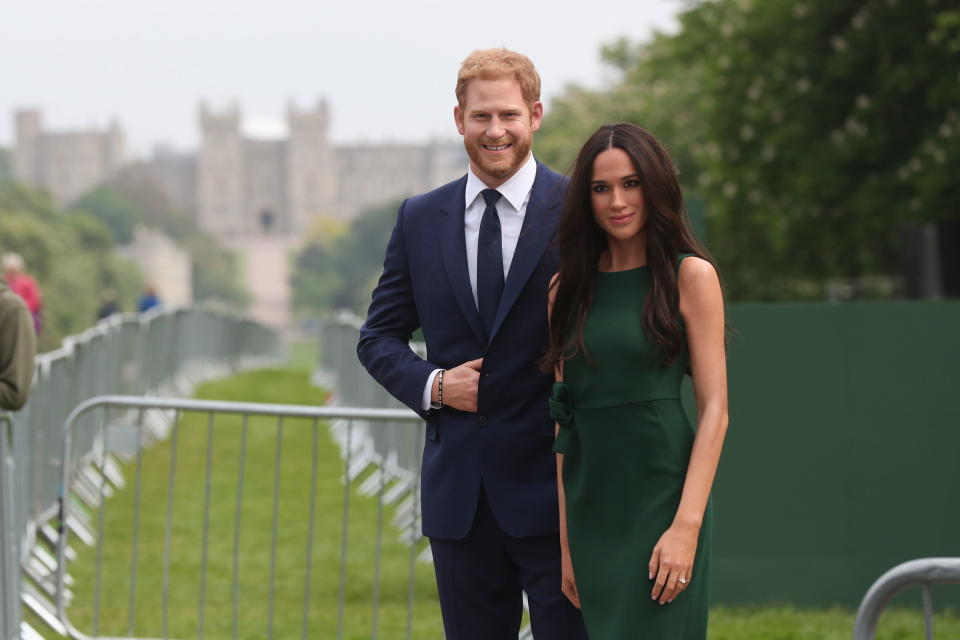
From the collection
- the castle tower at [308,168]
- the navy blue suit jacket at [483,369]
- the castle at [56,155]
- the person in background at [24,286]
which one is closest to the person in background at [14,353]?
the navy blue suit jacket at [483,369]

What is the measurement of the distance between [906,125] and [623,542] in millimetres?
18495

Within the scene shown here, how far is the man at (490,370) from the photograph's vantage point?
11.6 ft

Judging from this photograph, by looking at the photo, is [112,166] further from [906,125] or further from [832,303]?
[832,303]

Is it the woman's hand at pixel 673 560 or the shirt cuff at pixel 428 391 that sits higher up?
the shirt cuff at pixel 428 391

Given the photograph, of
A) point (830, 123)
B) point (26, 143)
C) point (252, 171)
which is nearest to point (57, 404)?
point (830, 123)

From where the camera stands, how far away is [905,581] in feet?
9.52

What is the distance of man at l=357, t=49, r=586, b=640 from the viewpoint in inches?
140

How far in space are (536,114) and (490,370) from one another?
0.58 meters

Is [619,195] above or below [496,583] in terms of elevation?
above

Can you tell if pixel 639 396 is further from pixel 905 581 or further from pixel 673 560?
pixel 905 581

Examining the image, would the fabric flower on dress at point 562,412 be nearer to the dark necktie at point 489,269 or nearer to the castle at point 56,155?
the dark necktie at point 489,269

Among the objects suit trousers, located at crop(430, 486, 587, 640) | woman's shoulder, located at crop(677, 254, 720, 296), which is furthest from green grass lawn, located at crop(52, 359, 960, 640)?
woman's shoulder, located at crop(677, 254, 720, 296)

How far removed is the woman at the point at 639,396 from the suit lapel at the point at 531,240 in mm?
199

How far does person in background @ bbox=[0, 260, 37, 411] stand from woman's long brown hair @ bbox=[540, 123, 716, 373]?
10.4ft
